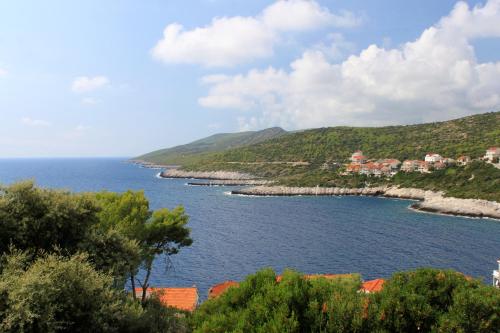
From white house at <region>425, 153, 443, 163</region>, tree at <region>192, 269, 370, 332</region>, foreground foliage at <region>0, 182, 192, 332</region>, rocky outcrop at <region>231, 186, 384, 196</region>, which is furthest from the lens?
white house at <region>425, 153, 443, 163</region>

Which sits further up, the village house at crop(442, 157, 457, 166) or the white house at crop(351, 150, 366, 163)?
the white house at crop(351, 150, 366, 163)

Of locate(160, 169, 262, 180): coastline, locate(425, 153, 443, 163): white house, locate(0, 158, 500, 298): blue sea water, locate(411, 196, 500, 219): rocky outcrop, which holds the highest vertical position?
locate(425, 153, 443, 163): white house

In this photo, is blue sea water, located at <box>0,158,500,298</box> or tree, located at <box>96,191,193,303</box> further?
blue sea water, located at <box>0,158,500,298</box>

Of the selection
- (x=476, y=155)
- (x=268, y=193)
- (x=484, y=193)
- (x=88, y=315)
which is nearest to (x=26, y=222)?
(x=88, y=315)

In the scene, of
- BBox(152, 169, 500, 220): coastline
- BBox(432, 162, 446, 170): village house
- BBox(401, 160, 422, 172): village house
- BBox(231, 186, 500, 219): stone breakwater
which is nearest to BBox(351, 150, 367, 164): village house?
BBox(401, 160, 422, 172): village house

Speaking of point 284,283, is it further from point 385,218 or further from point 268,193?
point 268,193

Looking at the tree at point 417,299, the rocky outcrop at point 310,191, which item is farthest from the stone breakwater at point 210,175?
the tree at point 417,299

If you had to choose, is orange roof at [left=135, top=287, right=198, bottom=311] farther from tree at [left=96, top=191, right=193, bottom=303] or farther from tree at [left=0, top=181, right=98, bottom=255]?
tree at [left=0, top=181, right=98, bottom=255]

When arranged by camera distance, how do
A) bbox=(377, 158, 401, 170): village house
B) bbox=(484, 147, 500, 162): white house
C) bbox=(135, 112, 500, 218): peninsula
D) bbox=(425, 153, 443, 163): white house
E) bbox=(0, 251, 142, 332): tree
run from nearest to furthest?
bbox=(0, 251, 142, 332): tree < bbox=(135, 112, 500, 218): peninsula < bbox=(484, 147, 500, 162): white house < bbox=(425, 153, 443, 163): white house < bbox=(377, 158, 401, 170): village house
